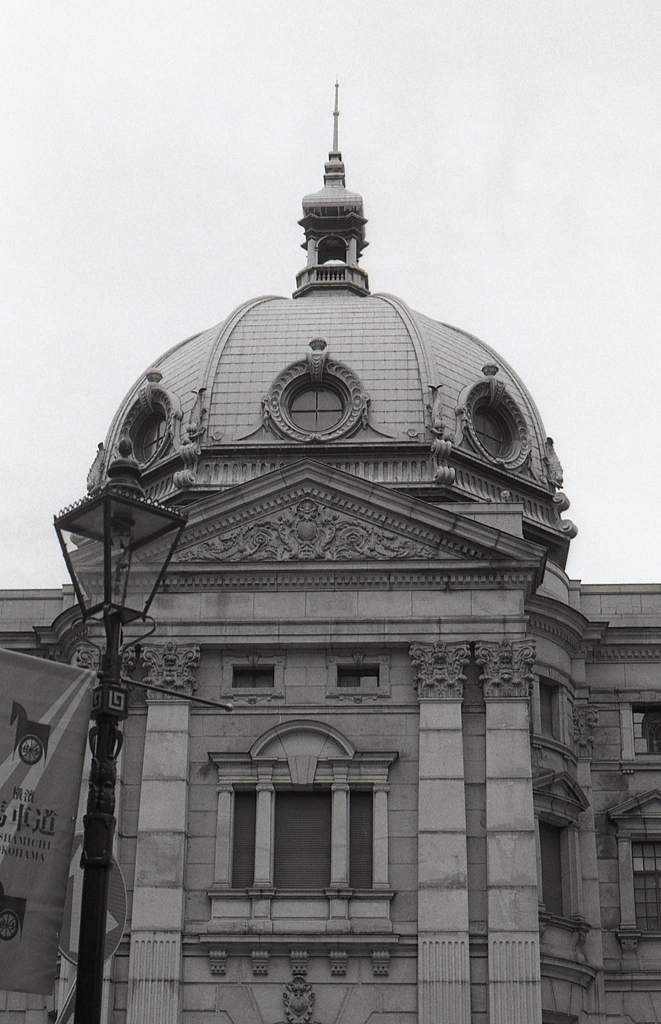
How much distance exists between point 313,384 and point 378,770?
16.7 m

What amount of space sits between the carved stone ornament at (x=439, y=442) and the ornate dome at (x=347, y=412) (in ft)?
0.15

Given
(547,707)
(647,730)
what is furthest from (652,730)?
(547,707)

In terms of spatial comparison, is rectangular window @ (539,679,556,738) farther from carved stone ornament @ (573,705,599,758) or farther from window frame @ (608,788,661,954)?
window frame @ (608,788,661,954)

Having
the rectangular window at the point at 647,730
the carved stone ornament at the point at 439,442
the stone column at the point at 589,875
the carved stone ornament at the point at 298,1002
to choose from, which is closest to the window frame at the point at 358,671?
the carved stone ornament at the point at 298,1002

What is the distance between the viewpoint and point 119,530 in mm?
18562

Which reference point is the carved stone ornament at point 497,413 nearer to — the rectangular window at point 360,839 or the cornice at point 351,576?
the cornice at point 351,576

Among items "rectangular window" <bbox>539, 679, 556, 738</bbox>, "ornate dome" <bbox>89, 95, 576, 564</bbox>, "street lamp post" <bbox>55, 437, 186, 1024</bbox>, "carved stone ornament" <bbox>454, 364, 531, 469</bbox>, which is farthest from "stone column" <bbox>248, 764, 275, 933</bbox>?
"street lamp post" <bbox>55, 437, 186, 1024</bbox>

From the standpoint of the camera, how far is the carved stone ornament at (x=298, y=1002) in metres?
36.2

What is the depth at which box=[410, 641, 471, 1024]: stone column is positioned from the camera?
36.1 meters

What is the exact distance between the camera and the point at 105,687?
1772cm

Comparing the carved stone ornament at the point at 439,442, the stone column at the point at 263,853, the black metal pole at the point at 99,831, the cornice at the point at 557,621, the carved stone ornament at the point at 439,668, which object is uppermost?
the carved stone ornament at the point at 439,442

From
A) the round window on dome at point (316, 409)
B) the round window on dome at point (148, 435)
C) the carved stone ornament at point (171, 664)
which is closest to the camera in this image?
the carved stone ornament at point (171, 664)

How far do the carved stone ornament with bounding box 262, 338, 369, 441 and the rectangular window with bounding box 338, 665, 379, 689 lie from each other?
11.3 meters

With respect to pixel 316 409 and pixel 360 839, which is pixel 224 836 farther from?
pixel 316 409
